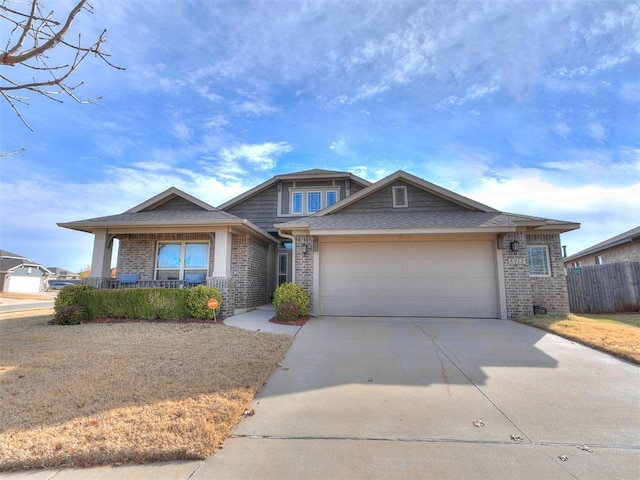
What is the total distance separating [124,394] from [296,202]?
11.4 metres

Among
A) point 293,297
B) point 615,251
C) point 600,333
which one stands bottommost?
point 600,333

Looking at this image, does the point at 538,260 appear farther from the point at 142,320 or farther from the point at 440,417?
the point at 142,320

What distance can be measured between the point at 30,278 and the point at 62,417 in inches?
1929

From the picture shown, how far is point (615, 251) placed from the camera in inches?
635

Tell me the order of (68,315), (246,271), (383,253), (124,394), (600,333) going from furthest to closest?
(246,271) < (383,253) < (68,315) < (600,333) < (124,394)

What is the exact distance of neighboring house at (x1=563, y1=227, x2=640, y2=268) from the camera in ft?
47.3

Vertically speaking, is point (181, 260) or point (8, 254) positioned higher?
point (8, 254)

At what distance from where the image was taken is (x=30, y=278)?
1545 inches

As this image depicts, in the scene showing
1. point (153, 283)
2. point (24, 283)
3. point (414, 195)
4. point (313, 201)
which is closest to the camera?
point (153, 283)

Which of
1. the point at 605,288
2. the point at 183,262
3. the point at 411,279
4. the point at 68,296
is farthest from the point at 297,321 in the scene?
the point at 605,288

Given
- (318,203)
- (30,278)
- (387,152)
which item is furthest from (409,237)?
(30,278)

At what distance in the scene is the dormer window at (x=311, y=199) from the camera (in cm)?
1445

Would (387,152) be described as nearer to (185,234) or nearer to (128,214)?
(185,234)

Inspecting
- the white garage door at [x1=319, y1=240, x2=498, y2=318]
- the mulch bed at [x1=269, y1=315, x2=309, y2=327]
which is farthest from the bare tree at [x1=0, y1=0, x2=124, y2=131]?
the white garage door at [x1=319, y1=240, x2=498, y2=318]
